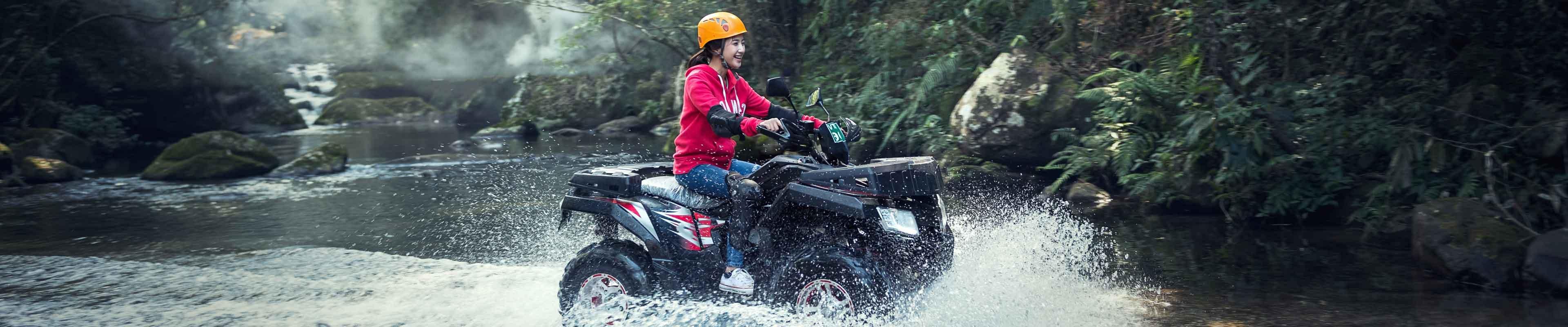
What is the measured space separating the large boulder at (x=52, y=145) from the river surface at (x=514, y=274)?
19.2 feet

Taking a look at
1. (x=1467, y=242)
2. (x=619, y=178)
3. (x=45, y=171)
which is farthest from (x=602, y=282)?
(x=45, y=171)

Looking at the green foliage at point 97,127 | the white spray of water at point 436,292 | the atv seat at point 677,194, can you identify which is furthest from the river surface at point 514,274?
the green foliage at point 97,127

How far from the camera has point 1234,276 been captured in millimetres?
6574

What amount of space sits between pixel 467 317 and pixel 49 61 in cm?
1690

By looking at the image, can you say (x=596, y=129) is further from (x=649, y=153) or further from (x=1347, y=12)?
(x=1347, y=12)

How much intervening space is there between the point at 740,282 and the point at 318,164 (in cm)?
1259

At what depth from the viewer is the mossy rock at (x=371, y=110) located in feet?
103

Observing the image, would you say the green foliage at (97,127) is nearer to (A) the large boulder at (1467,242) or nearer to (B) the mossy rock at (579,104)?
(B) the mossy rock at (579,104)

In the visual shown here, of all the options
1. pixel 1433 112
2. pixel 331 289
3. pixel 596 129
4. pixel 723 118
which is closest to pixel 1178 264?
pixel 1433 112

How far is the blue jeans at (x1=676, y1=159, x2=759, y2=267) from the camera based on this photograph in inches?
207

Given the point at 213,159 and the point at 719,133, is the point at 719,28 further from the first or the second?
the point at 213,159

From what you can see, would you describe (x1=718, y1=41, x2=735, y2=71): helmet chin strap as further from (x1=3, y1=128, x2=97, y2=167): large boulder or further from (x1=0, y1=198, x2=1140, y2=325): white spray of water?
(x1=3, y1=128, x2=97, y2=167): large boulder

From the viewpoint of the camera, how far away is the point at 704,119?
5.34m

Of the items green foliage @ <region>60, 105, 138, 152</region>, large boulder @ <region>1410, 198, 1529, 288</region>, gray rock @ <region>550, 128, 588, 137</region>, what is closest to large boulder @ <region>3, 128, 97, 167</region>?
green foliage @ <region>60, 105, 138, 152</region>
